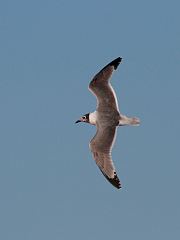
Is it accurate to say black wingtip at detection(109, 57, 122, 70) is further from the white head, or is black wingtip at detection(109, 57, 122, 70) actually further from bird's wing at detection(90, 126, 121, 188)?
bird's wing at detection(90, 126, 121, 188)

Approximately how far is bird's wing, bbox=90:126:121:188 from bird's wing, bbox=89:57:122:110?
0.74 meters

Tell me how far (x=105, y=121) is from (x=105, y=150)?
881 millimetres

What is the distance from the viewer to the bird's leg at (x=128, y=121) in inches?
1064

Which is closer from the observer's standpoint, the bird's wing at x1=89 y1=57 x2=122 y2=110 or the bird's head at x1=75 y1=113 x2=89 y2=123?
the bird's wing at x1=89 y1=57 x2=122 y2=110

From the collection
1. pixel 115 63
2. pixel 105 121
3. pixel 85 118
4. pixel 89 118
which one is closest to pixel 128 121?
pixel 105 121

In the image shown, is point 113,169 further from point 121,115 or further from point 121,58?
point 121,58

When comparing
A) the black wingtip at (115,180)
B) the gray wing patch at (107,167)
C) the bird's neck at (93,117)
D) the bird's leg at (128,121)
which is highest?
the bird's neck at (93,117)

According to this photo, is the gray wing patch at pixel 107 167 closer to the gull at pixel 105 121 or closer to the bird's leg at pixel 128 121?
the gull at pixel 105 121

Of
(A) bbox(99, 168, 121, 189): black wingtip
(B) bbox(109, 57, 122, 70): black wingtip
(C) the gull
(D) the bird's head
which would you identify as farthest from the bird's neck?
(A) bbox(99, 168, 121, 189): black wingtip

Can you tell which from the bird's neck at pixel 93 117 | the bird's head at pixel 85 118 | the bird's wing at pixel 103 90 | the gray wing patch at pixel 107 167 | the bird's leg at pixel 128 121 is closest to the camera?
the bird's leg at pixel 128 121

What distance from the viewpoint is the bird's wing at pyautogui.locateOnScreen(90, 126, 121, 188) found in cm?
2720

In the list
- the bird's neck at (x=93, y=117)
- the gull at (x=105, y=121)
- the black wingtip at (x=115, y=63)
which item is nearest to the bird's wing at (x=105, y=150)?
the gull at (x=105, y=121)

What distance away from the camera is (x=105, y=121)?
27.5m

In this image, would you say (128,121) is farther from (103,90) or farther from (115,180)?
(115,180)
